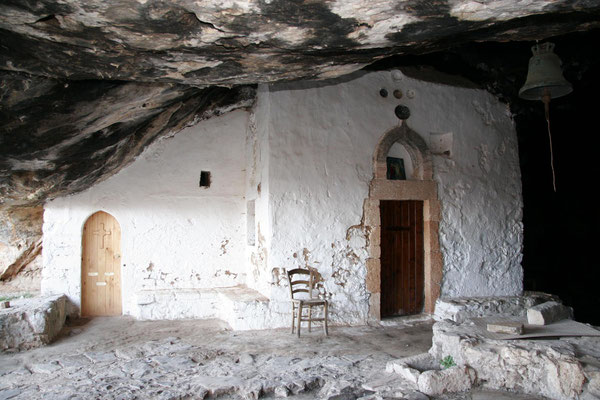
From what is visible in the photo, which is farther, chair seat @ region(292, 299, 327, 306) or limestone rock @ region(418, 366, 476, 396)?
chair seat @ region(292, 299, 327, 306)

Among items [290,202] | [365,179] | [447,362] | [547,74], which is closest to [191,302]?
[290,202]

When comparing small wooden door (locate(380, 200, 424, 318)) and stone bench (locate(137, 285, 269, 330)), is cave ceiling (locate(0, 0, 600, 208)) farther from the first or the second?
small wooden door (locate(380, 200, 424, 318))

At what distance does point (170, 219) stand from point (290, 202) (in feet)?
7.51

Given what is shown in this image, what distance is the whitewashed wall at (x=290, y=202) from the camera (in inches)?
257

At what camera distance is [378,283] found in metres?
6.72

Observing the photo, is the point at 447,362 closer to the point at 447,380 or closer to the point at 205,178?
the point at 447,380

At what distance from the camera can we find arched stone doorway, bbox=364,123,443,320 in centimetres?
673

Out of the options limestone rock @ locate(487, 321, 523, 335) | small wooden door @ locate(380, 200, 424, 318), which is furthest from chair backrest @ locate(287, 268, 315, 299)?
limestone rock @ locate(487, 321, 523, 335)

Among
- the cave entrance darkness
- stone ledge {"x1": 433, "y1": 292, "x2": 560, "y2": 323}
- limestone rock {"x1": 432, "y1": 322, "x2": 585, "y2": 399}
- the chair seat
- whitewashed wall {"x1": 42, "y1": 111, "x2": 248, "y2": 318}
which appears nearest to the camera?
limestone rock {"x1": 432, "y1": 322, "x2": 585, "y2": 399}

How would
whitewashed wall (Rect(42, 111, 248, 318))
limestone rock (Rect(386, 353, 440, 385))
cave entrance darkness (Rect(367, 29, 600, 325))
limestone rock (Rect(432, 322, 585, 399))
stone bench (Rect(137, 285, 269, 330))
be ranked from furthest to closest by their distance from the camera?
1. cave entrance darkness (Rect(367, 29, 600, 325))
2. whitewashed wall (Rect(42, 111, 248, 318))
3. stone bench (Rect(137, 285, 269, 330))
4. limestone rock (Rect(386, 353, 440, 385))
5. limestone rock (Rect(432, 322, 585, 399))

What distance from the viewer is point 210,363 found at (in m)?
4.84

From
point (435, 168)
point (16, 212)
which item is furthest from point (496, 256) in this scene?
point (16, 212)

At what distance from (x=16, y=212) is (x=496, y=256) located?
26.8 ft

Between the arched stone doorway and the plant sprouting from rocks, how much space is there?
241cm
